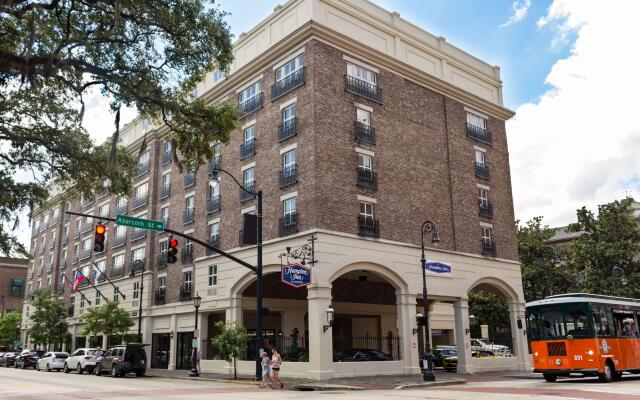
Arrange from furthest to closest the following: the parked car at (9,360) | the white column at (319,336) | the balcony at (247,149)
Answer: the parked car at (9,360) < the balcony at (247,149) < the white column at (319,336)

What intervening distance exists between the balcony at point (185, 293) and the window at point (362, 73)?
17884 mm

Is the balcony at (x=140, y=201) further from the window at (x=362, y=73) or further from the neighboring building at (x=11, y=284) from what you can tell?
the neighboring building at (x=11, y=284)

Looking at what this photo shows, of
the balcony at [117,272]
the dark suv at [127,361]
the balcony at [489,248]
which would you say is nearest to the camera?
the dark suv at [127,361]

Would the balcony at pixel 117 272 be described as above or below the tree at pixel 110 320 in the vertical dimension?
above

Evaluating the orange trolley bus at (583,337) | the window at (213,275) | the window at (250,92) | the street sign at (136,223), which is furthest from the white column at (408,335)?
the window at (250,92)

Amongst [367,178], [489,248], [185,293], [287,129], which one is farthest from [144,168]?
[489,248]

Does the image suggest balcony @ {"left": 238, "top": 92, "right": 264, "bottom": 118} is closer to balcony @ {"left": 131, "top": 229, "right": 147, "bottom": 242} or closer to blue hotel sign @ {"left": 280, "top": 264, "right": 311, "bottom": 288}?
blue hotel sign @ {"left": 280, "top": 264, "right": 311, "bottom": 288}

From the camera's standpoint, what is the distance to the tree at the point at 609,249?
152 ft

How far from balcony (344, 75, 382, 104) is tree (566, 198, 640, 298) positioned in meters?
26.0

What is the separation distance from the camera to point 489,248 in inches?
1443

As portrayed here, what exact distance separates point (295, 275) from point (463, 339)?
12706 mm

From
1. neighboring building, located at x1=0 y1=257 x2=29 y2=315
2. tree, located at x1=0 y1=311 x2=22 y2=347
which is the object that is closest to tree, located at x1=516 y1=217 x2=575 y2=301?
tree, located at x1=0 y1=311 x2=22 y2=347

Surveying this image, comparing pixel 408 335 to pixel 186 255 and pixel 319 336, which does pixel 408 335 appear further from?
pixel 186 255

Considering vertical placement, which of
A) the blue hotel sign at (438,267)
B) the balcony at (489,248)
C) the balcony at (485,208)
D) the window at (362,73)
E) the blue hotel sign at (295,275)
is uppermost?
the window at (362,73)
